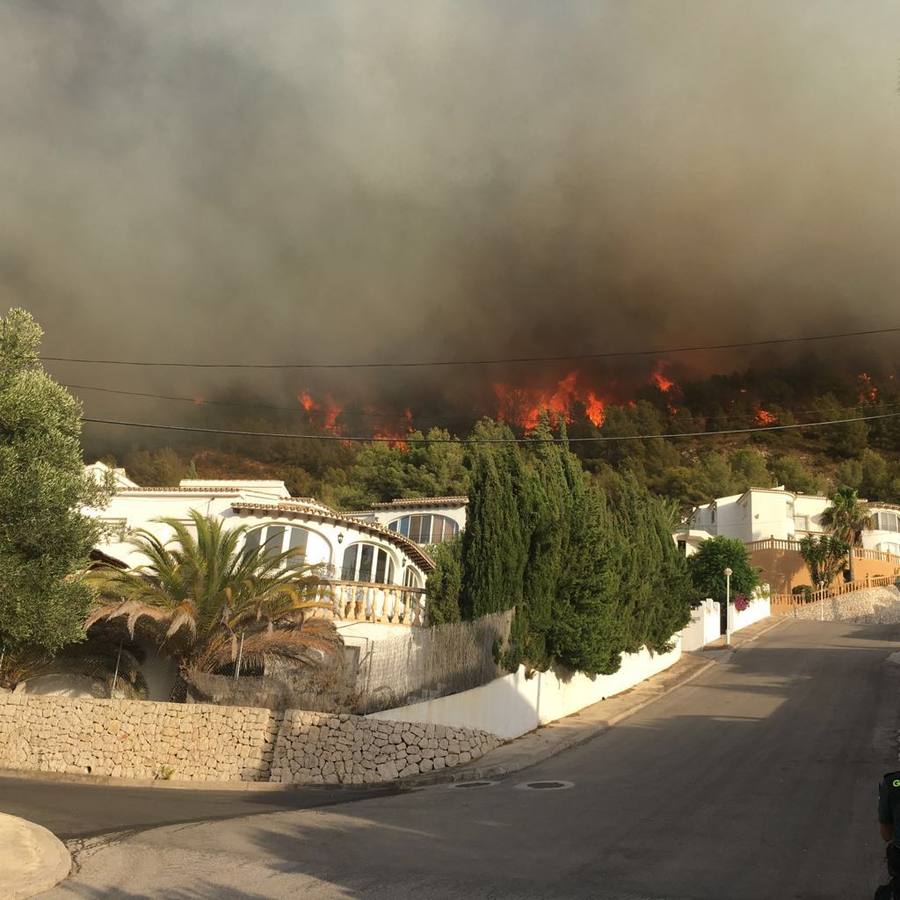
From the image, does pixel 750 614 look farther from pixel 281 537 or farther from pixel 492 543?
pixel 492 543

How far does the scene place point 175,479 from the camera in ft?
308

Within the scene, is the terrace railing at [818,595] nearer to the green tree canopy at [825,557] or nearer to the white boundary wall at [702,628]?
the green tree canopy at [825,557]

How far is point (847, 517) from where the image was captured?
64562 mm

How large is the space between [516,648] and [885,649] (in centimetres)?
2595

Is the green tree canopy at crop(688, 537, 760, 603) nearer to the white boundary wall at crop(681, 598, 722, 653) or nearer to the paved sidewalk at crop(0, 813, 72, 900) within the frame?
the white boundary wall at crop(681, 598, 722, 653)

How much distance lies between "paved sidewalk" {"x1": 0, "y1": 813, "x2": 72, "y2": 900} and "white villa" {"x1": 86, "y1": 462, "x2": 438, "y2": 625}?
12469mm

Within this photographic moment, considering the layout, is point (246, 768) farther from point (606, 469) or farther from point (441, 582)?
point (606, 469)

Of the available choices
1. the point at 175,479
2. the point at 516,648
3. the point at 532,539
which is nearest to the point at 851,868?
the point at 516,648

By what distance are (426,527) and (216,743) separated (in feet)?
75.9

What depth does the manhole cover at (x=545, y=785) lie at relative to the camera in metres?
14.7

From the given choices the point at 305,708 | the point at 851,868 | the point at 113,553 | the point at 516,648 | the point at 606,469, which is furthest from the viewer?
the point at 606,469

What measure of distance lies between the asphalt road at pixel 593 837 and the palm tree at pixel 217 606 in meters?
6.18

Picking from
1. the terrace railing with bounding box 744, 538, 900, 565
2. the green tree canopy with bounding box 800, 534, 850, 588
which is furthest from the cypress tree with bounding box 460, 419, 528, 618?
the green tree canopy with bounding box 800, 534, 850, 588

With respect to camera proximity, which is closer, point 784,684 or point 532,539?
point 532,539
